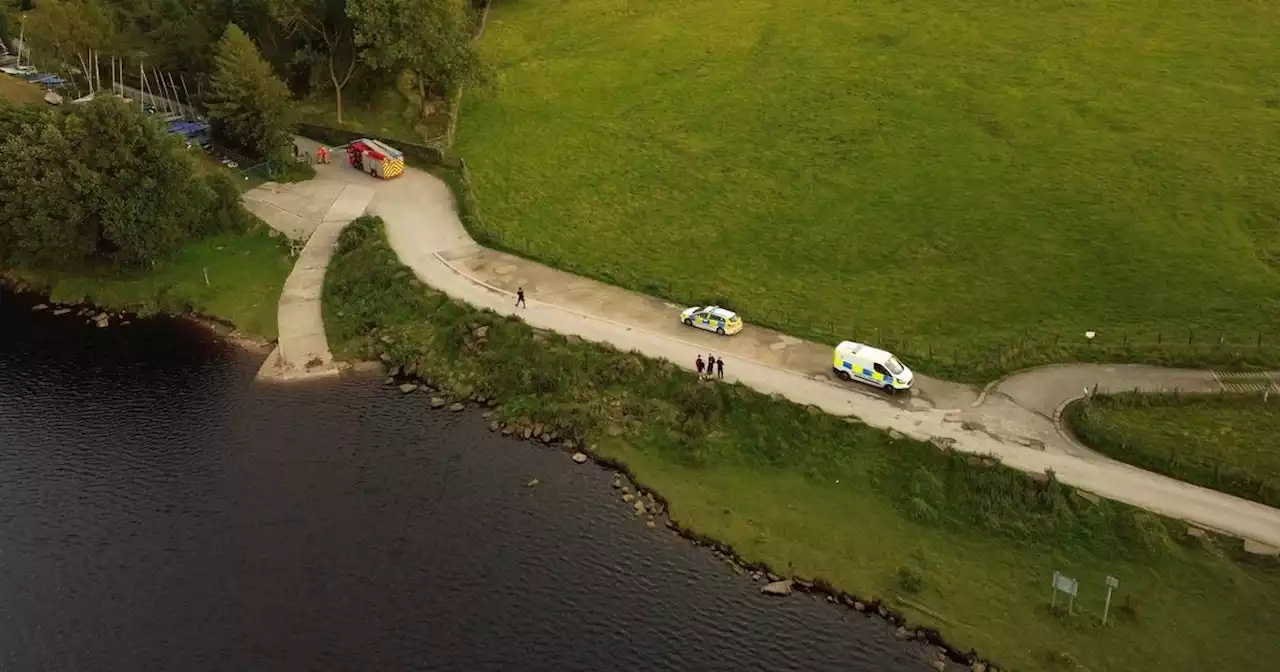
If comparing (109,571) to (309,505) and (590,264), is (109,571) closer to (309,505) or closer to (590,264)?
(309,505)

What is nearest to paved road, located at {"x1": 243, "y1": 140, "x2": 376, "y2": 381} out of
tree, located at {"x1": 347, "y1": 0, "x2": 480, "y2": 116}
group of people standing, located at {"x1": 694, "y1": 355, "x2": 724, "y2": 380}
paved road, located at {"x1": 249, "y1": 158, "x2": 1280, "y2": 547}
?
paved road, located at {"x1": 249, "y1": 158, "x2": 1280, "y2": 547}

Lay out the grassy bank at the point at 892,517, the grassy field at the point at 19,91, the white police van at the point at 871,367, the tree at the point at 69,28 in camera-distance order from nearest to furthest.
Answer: the grassy bank at the point at 892,517
the white police van at the point at 871,367
the tree at the point at 69,28
the grassy field at the point at 19,91

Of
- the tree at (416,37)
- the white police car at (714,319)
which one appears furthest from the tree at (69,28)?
the white police car at (714,319)

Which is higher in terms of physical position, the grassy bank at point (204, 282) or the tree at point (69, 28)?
the tree at point (69, 28)

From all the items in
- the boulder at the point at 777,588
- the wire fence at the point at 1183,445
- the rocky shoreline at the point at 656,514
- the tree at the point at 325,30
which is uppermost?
the tree at the point at 325,30

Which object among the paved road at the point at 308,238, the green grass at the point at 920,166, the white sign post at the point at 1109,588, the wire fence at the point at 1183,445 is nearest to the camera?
the white sign post at the point at 1109,588

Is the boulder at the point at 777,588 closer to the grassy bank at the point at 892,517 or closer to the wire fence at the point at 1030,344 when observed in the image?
the grassy bank at the point at 892,517
